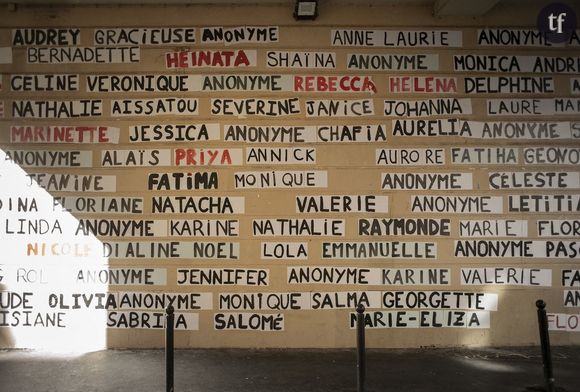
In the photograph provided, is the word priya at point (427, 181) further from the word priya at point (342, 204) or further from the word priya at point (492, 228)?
the word priya at point (492, 228)

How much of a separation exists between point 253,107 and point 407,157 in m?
2.30

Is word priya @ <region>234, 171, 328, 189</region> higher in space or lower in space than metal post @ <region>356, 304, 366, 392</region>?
higher

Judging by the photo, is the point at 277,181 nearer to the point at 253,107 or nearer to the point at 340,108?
the point at 253,107

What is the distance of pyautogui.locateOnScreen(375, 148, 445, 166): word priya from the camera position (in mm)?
6539

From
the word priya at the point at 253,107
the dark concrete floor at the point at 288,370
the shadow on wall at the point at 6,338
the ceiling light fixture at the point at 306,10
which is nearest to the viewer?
the dark concrete floor at the point at 288,370

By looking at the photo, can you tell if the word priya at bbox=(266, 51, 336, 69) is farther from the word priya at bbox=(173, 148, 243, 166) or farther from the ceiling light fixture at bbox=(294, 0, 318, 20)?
the word priya at bbox=(173, 148, 243, 166)

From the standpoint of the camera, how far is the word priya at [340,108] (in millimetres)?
6535

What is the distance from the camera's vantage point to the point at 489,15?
6645mm

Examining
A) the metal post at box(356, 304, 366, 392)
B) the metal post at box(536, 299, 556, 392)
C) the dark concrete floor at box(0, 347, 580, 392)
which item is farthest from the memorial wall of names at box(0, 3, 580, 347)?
the metal post at box(356, 304, 366, 392)

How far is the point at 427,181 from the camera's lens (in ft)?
21.4

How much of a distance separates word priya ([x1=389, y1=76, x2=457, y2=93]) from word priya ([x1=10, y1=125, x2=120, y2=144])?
401 cm

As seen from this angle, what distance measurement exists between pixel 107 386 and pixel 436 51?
19.9 ft

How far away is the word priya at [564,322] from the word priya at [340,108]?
12.8 ft

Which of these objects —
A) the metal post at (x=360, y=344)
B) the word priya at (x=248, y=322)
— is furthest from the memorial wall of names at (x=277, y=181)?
the metal post at (x=360, y=344)
